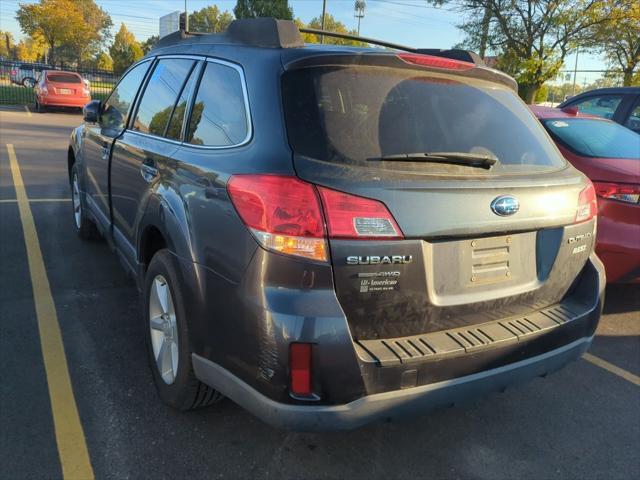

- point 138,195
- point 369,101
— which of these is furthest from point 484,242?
point 138,195

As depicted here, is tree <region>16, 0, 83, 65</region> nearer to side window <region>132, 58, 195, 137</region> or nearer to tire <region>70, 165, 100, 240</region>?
tire <region>70, 165, 100, 240</region>

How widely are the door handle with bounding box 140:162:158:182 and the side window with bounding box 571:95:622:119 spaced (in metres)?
5.86

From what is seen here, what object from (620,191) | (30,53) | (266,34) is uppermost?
(30,53)

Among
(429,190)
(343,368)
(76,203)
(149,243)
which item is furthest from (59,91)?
(343,368)

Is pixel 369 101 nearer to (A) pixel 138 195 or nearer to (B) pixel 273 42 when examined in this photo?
(B) pixel 273 42

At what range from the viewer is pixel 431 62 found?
255 cm

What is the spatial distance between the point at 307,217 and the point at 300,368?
21.8 inches

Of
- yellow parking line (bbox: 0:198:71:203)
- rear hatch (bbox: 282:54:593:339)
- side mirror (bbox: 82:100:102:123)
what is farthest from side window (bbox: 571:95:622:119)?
yellow parking line (bbox: 0:198:71:203)

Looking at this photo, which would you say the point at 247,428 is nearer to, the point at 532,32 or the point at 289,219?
the point at 289,219

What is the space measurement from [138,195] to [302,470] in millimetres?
1800

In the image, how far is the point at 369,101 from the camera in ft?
7.70

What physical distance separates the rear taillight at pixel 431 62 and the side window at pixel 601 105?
5.10 meters

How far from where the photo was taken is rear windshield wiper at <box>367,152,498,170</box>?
2262 millimetres

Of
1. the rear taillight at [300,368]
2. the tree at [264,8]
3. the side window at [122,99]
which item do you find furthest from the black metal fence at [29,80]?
the rear taillight at [300,368]
